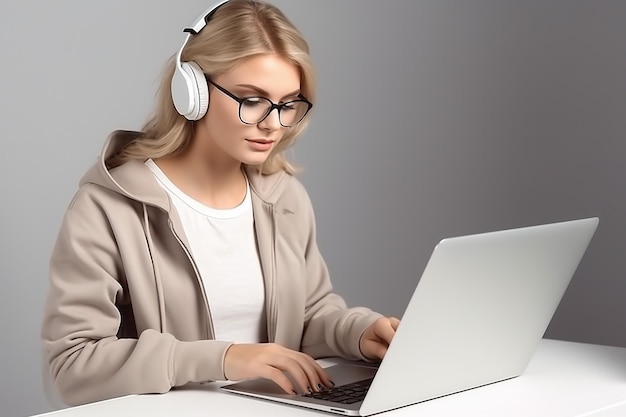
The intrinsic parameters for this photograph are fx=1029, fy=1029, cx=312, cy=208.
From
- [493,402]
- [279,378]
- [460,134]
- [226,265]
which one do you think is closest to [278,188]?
[226,265]

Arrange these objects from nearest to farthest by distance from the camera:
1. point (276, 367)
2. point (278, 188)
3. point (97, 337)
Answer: point (276, 367) < point (97, 337) < point (278, 188)

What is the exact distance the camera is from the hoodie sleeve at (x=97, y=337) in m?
1.57

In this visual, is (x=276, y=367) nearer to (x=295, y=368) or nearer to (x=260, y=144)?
(x=295, y=368)

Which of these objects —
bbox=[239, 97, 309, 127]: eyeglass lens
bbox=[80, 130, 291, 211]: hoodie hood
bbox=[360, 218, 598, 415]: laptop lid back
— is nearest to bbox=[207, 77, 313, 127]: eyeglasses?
bbox=[239, 97, 309, 127]: eyeglass lens

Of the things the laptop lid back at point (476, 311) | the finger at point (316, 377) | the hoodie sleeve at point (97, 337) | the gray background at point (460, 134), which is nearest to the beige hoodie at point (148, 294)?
the hoodie sleeve at point (97, 337)

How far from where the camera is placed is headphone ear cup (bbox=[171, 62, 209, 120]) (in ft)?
6.12

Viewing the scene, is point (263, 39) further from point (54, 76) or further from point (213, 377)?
point (54, 76)

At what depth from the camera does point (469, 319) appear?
145 cm

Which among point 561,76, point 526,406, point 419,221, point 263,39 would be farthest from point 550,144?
point 526,406

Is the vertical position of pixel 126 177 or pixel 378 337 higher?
pixel 126 177

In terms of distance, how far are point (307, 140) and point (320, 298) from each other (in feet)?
4.01

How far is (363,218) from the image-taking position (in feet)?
11.3

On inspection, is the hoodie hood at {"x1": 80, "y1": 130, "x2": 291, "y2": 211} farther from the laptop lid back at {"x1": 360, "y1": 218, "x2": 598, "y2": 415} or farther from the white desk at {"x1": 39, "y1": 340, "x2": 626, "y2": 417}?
the laptop lid back at {"x1": 360, "y1": 218, "x2": 598, "y2": 415}

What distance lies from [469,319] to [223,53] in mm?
709
